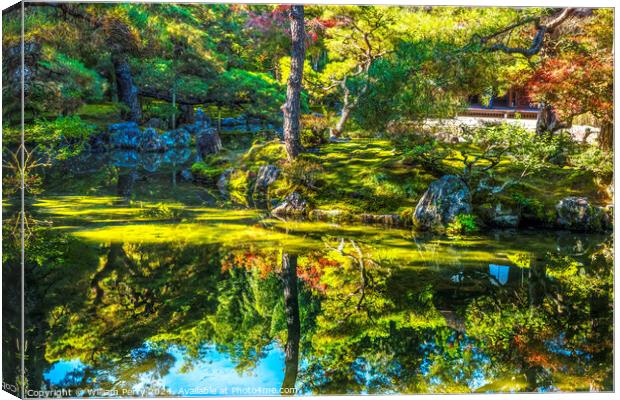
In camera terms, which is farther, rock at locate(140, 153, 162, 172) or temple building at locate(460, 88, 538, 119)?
rock at locate(140, 153, 162, 172)

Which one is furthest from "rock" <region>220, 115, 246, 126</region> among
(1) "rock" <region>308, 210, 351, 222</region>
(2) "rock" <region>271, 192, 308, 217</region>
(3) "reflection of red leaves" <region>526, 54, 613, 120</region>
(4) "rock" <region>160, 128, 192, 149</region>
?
(3) "reflection of red leaves" <region>526, 54, 613, 120</region>

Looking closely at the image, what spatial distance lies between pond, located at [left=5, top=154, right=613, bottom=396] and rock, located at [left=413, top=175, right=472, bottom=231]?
199 millimetres

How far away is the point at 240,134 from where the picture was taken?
773cm

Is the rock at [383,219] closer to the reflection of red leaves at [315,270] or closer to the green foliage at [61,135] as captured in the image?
the reflection of red leaves at [315,270]

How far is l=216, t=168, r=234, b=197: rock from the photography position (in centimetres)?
762

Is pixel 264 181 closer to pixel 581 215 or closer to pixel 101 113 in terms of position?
pixel 101 113

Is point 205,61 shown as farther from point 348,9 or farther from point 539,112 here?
point 539,112

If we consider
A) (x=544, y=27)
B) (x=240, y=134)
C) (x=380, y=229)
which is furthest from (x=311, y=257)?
(x=544, y=27)

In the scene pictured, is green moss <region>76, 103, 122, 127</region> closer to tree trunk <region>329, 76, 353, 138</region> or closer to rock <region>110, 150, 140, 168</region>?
rock <region>110, 150, 140, 168</region>

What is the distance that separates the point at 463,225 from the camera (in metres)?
6.95

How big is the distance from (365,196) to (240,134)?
1930mm

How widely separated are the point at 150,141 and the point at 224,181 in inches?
43.0

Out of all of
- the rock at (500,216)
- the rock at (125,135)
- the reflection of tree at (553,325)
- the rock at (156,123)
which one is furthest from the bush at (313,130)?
the reflection of tree at (553,325)

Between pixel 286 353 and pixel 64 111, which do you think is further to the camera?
pixel 64 111
